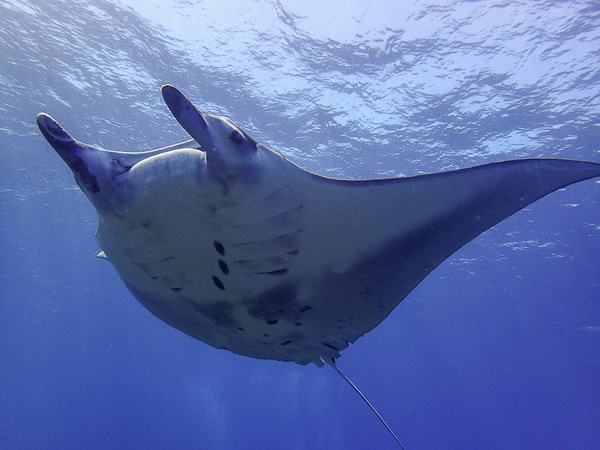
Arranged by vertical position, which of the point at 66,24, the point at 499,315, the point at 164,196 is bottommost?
the point at 499,315

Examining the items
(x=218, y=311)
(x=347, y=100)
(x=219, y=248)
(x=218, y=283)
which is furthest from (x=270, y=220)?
(x=347, y=100)

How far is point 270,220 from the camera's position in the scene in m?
2.27

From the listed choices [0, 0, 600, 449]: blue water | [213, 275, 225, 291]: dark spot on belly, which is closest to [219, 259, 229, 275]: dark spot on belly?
[213, 275, 225, 291]: dark spot on belly

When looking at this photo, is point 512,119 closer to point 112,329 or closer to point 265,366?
point 265,366

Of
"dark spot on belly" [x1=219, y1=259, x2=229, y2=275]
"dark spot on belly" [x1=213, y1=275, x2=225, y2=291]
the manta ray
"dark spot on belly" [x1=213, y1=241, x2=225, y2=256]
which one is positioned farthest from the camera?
"dark spot on belly" [x1=213, y1=275, x2=225, y2=291]

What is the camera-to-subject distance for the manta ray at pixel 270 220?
202cm

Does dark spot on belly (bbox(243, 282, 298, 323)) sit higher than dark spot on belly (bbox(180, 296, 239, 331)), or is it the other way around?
dark spot on belly (bbox(243, 282, 298, 323))

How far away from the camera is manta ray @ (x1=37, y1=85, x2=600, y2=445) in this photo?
2020 millimetres

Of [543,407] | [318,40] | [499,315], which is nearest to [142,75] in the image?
[318,40]

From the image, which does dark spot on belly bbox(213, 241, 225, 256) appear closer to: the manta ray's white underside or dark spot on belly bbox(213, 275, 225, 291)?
the manta ray's white underside

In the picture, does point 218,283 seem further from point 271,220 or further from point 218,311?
point 271,220

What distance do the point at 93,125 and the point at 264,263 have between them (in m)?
14.2

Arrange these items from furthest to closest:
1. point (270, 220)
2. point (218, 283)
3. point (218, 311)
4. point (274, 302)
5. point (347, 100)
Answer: point (347, 100)
point (218, 311)
point (274, 302)
point (218, 283)
point (270, 220)

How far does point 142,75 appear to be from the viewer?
11391 mm
